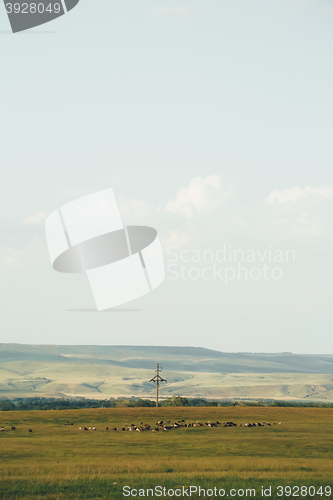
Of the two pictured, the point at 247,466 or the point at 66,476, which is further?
the point at 247,466

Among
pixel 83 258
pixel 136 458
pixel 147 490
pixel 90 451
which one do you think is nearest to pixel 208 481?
pixel 147 490

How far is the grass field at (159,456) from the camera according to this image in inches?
841

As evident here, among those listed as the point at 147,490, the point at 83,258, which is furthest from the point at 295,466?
the point at 83,258

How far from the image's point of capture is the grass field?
21.4m

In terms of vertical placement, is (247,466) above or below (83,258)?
below

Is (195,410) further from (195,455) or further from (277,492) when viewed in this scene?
(277,492)

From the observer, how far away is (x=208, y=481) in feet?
71.9

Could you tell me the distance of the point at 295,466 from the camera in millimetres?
28562

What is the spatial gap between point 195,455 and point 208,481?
15.2 metres

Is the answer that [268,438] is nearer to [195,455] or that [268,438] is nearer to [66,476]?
[195,455]

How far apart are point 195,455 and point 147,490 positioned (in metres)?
17.4

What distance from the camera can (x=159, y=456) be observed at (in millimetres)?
35625

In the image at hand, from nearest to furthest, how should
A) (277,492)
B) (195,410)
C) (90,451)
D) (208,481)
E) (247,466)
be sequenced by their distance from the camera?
(277,492) → (208,481) → (247,466) → (90,451) → (195,410)

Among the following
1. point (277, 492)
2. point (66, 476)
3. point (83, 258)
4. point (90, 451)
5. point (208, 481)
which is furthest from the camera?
point (83, 258)
